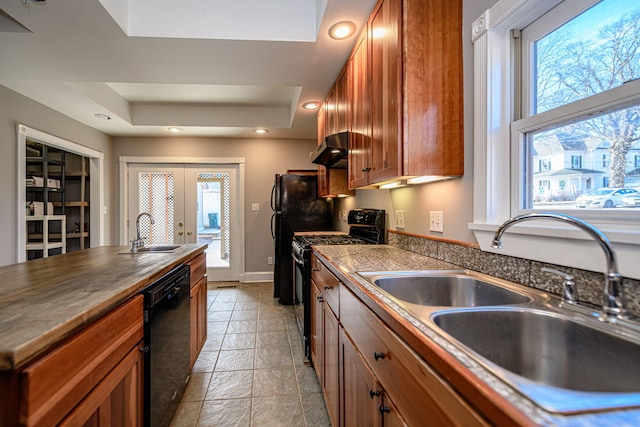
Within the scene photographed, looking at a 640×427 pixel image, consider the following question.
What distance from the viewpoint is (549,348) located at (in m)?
0.77

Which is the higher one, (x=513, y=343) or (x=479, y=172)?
(x=479, y=172)

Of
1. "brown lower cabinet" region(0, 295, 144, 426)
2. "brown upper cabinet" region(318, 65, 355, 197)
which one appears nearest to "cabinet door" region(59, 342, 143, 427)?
"brown lower cabinet" region(0, 295, 144, 426)

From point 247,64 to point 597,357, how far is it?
8.50ft

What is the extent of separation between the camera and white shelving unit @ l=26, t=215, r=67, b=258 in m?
3.48

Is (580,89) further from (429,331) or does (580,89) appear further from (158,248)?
(158,248)

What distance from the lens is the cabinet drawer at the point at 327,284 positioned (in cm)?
141

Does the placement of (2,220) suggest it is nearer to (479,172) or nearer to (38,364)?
(38,364)

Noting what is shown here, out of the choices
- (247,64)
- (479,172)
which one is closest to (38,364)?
(479,172)

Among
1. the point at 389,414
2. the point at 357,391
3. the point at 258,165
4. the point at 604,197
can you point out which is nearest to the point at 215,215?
the point at 258,165

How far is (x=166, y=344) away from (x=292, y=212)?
2.36m

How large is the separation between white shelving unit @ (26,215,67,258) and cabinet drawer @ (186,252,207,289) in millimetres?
2589

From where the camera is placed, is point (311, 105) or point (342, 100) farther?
point (311, 105)

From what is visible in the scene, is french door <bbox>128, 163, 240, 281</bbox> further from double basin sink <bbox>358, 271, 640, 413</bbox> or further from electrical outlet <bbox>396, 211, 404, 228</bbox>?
double basin sink <bbox>358, 271, 640, 413</bbox>

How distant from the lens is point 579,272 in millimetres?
853
